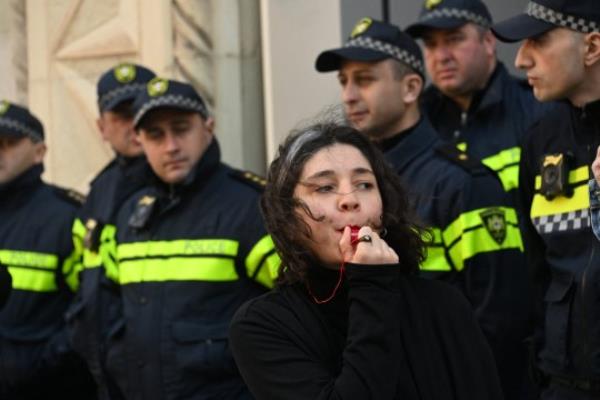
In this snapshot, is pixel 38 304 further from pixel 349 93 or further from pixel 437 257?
pixel 437 257

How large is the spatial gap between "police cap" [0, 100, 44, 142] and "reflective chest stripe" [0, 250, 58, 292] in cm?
61

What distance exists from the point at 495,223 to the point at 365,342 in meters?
1.89

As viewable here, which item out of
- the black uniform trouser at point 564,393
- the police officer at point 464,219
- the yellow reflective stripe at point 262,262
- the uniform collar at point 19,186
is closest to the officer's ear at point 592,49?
the police officer at point 464,219

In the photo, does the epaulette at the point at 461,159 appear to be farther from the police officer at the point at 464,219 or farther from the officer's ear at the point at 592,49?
the officer's ear at the point at 592,49

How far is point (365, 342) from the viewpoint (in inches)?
131

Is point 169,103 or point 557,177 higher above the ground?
point 169,103

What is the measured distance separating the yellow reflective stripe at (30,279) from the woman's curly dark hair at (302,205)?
2.99 meters

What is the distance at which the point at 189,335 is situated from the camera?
208 inches

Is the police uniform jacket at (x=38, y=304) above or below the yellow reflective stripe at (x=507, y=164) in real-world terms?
below

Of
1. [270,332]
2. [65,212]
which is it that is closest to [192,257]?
[65,212]

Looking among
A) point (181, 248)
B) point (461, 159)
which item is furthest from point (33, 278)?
point (461, 159)

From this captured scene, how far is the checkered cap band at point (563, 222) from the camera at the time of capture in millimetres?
4414

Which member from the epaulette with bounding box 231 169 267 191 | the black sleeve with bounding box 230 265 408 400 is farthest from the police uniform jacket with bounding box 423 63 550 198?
the black sleeve with bounding box 230 265 408 400

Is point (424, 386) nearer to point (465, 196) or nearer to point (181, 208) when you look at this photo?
point (465, 196)
